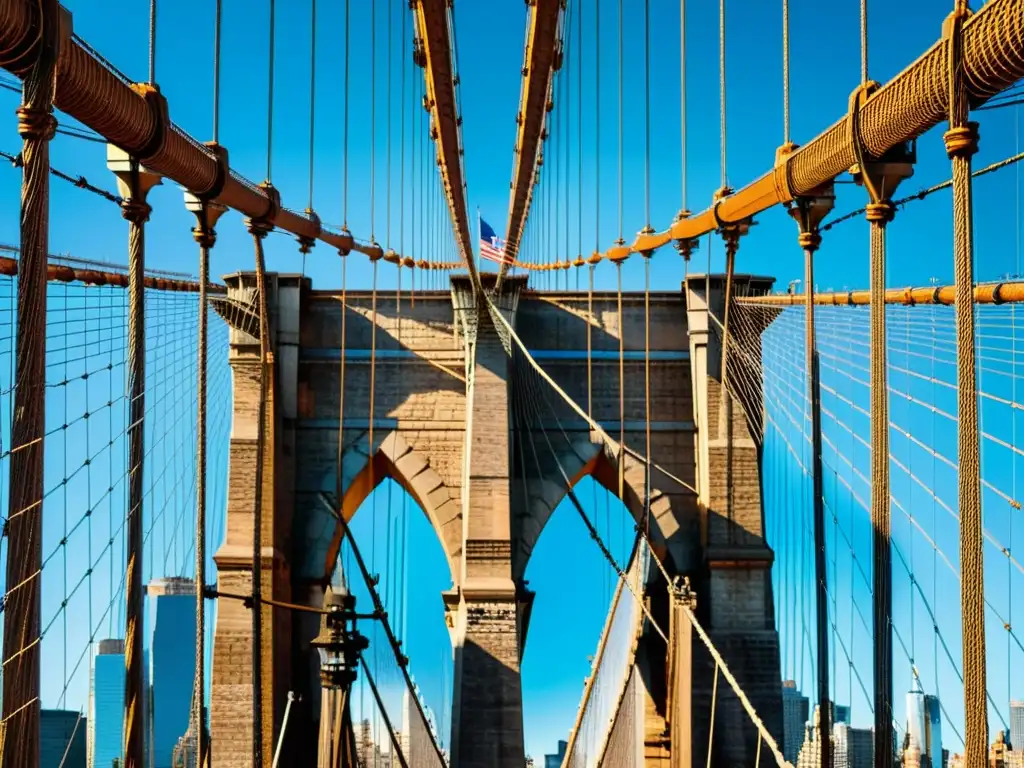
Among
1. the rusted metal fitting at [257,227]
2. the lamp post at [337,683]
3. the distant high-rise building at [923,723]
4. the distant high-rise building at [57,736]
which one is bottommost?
the distant high-rise building at [57,736]

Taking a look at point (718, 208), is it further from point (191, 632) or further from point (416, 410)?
point (191, 632)

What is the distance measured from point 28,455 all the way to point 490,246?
14.1 metres

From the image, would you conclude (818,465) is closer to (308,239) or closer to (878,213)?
(878,213)

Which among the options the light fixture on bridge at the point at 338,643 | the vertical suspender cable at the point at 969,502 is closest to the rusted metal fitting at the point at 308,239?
the light fixture on bridge at the point at 338,643

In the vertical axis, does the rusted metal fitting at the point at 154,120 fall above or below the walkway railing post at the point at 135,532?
above

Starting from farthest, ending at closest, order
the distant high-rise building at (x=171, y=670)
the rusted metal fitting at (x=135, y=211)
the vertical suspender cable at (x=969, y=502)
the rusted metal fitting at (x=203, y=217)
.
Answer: the distant high-rise building at (x=171, y=670), the rusted metal fitting at (x=203, y=217), the rusted metal fitting at (x=135, y=211), the vertical suspender cable at (x=969, y=502)

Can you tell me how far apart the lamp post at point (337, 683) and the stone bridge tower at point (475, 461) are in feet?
22.6

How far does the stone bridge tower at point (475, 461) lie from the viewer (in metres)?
16.4

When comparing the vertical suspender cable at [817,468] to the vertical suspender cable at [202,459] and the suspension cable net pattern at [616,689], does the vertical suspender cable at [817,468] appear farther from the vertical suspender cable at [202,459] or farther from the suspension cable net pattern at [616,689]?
the suspension cable net pattern at [616,689]

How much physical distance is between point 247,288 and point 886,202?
10.7 m

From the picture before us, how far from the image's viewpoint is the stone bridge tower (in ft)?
53.7

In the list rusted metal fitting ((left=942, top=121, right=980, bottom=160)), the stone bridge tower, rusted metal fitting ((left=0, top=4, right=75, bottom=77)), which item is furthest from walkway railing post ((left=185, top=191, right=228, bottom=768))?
the stone bridge tower

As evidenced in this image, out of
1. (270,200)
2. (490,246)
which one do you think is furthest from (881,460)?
(490,246)

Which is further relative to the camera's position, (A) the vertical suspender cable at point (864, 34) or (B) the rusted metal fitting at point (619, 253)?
(B) the rusted metal fitting at point (619, 253)
